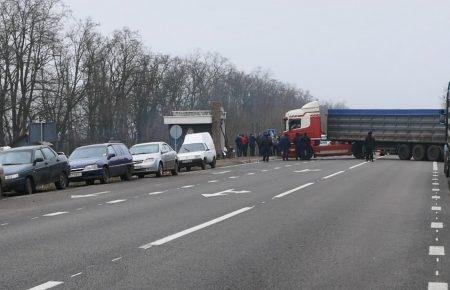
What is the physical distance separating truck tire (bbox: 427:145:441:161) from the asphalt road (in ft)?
80.5

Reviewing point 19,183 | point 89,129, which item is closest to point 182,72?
point 89,129

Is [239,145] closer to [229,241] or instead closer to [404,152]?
[404,152]

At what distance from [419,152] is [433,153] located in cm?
95

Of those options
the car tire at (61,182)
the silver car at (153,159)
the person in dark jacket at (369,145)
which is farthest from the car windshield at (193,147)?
the car tire at (61,182)

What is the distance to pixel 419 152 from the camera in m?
43.1

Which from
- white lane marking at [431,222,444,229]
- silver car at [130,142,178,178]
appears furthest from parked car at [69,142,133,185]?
white lane marking at [431,222,444,229]

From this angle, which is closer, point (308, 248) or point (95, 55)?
point (308, 248)

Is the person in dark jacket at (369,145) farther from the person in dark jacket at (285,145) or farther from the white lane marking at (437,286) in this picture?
the white lane marking at (437,286)

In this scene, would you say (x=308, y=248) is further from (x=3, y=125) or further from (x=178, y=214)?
(x=3, y=125)

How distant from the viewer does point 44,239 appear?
10.5m

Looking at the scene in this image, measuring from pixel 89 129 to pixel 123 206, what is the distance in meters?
59.9

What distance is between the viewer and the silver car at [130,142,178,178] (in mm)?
29078

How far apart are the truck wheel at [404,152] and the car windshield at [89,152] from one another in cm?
2291

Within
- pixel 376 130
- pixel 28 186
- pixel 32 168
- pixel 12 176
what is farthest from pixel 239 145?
pixel 12 176
